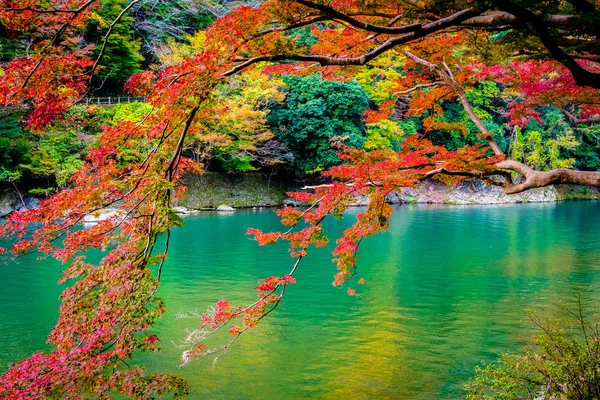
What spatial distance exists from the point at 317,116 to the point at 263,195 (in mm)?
5093

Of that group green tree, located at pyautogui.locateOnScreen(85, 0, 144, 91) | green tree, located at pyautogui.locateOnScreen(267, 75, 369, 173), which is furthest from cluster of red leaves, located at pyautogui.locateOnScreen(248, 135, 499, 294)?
green tree, located at pyautogui.locateOnScreen(85, 0, 144, 91)

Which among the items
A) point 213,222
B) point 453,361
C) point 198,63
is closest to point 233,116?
point 213,222

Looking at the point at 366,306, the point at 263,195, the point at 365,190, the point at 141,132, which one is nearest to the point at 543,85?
the point at 365,190

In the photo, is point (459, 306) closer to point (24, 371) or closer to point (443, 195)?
point (24, 371)

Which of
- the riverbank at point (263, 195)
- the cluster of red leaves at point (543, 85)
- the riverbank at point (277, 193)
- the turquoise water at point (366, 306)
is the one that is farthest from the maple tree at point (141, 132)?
the riverbank at point (277, 193)

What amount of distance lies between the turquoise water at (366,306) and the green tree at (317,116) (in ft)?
30.1

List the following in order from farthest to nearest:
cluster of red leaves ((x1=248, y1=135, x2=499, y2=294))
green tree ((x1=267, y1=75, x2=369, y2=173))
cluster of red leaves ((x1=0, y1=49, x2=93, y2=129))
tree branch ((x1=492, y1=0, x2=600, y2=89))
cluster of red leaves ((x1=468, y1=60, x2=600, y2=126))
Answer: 1. green tree ((x1=267, y1=75, x2=369, y2=173))
2. cluster of red leaves ((x1=468, y1=60, x2=600, y2=126))
3. cluster of red leaves ((x1=248, y1=135, x2=499, y2=294))
4. cluster of red leaves ((x1=0, y1=49, x2=93, y2=129))
5. tree branch ((x1=492, y1=0, x2=600, y2=89))

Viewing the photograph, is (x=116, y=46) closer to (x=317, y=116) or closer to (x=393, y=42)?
(x=317, y=116)

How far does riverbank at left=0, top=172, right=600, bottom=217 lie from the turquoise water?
24.1 feet

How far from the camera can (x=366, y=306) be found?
29.3 ft

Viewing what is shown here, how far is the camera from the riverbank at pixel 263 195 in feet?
77.9

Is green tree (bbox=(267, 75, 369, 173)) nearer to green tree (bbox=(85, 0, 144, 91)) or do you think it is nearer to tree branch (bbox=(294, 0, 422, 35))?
green tree (bbox=(85, 0, 144, 91))

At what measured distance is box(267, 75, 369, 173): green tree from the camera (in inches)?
975

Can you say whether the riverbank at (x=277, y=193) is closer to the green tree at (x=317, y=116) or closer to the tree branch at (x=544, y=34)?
the green tree at (x=317, y=116)
